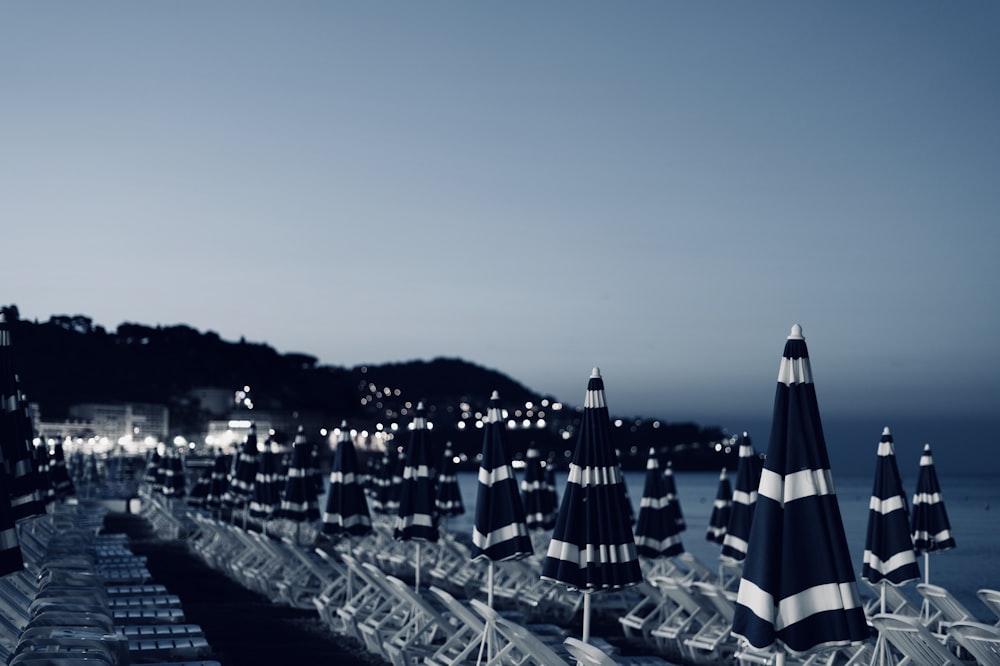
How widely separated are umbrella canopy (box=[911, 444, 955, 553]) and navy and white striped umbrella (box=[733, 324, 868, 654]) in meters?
9.67

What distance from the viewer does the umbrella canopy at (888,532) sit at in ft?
33.2

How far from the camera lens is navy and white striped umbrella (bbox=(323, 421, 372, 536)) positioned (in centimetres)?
1416

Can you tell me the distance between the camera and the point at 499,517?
360 inches

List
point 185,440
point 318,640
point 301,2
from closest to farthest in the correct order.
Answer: point 318,640 → point 301,2 → point 185,440

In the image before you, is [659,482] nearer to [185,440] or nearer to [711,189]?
[711,189]

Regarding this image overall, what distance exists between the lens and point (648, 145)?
31641mm

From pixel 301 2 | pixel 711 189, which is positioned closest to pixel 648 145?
pixel 711 189

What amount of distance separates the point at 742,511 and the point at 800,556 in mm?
8475

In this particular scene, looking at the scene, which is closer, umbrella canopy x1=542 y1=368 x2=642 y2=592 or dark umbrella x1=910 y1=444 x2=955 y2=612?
umbrella canopy x1=542 y1=368 x2=642 y2=592

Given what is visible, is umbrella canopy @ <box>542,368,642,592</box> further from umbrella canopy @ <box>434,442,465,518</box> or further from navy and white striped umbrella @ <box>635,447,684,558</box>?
umbrella canopy @ <box>434,442,465,518</box>

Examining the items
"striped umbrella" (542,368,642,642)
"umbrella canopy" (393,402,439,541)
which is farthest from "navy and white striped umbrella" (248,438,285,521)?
"striped umbrella" (542,368,642,642)

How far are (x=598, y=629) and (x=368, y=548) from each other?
9.87 metres

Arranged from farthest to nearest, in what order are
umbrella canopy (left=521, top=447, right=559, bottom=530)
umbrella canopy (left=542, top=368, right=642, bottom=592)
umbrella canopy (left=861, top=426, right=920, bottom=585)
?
umbrella canopy (left=521, top=447, right=559, bottom=530), umbrella canopy (left=861, top=426, right=920, bottom=585), umbrella canopy (left=542, top=368, right=642, bottom=592)

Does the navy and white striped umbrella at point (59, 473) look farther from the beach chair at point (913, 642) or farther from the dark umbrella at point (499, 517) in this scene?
the beach chair at point (913, 642)
